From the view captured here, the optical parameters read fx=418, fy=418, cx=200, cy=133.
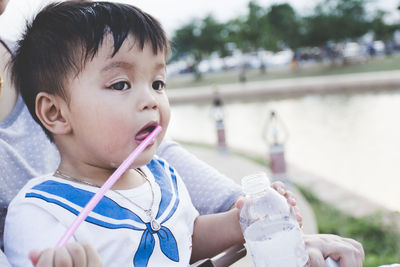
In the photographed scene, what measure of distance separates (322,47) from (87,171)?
76.9 feet

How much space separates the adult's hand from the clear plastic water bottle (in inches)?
1.1

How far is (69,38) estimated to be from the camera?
0.99m

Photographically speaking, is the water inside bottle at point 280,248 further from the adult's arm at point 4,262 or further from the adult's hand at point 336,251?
the adult's arm at point 4,262

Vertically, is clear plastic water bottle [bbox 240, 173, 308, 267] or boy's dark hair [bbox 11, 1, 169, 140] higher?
boy's dark hair [bbox 11, 1, 169, 140]

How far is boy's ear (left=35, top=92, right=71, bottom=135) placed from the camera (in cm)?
100

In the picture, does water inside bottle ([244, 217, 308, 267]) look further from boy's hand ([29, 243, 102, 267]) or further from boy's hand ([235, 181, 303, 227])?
boy's hand ([29, 243, 102, 267])

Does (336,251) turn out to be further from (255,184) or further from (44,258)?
(44,258)

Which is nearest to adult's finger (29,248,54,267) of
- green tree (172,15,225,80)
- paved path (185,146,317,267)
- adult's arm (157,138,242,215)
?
adult's arm (157,138,242,215)

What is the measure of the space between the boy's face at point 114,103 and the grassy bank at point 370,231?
82.8 inches

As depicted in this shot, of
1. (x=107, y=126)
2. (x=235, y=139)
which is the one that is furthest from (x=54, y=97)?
(x=235, y=139)

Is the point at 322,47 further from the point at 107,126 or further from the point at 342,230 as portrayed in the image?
the point at 107,126

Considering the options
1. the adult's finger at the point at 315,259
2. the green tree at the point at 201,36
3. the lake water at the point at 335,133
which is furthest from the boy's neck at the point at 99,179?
the green tree at the point at 201,36

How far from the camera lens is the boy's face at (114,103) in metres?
0.95

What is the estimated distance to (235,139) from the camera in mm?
8266
